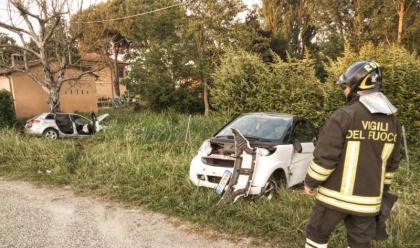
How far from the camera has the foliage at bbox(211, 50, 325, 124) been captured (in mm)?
8219

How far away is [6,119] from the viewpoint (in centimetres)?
1345

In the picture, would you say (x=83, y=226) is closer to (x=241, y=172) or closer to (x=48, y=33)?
(x=241, y=172)

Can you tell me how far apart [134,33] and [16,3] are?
1569 centimetres

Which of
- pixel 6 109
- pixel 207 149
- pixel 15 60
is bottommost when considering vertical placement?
pixel 6 109

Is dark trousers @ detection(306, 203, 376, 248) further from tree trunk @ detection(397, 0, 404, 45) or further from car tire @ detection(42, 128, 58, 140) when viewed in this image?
tree trunk @ detection(397, 0, 404, 45)

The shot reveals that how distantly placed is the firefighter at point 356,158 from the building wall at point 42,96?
17.7 meters

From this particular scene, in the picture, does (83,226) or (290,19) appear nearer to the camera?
(83,226)

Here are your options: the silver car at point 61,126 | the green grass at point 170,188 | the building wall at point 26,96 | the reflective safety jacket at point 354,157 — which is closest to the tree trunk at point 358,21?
the green grass at point 170,188

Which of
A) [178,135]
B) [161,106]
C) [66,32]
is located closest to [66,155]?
[178,135]

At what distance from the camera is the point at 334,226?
240 centimetres

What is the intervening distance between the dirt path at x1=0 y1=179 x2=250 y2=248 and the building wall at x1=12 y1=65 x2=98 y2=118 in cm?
1442

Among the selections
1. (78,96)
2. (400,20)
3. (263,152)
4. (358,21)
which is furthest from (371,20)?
(78,96)

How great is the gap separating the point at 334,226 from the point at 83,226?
3.04m

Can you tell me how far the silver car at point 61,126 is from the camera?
458 inches
